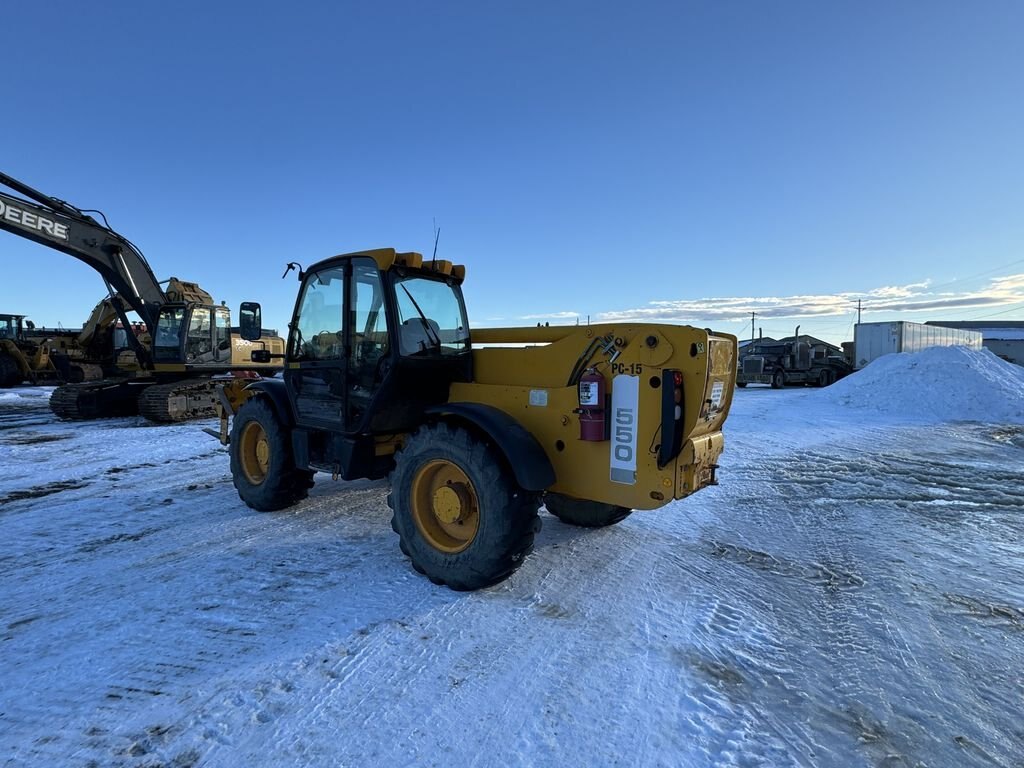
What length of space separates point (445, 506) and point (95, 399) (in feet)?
44.0

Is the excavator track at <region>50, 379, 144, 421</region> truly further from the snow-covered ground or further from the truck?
the truck

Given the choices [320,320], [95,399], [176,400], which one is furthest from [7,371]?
[320,320]

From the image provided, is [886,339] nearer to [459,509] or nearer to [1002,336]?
[459,509]

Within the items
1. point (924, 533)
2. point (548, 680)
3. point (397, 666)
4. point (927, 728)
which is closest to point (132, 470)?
point (397, 666)

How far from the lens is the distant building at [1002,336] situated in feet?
157

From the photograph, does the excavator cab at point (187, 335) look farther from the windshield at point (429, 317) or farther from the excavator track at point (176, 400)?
the windshield at point (429, 317)

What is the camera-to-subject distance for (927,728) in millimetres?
2514

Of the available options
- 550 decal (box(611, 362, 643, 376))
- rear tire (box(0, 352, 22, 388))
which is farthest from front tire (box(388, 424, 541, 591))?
rear tire (box(0, 352, 22, 388))

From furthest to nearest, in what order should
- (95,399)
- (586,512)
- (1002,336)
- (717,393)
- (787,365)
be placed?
1. (1002,336)
2. (787,365)
3. (95,399)
4. (586,512)
5. (717,393)

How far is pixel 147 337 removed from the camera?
1529 cm

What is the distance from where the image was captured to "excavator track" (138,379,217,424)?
41.5 feet

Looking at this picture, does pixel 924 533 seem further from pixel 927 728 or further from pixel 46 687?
pixel 46 687

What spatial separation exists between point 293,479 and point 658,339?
13.0 ft

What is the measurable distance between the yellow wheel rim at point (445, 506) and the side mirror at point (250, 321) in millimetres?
2441
